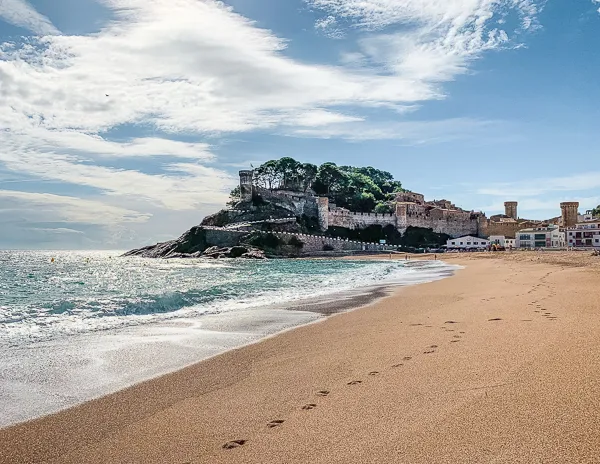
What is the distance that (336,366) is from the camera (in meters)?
6.48

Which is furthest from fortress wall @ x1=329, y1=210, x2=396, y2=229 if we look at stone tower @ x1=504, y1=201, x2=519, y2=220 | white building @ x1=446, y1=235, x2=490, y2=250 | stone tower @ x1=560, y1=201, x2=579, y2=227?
stone tower @ x1=504, y1=201, x2=519, y2=220

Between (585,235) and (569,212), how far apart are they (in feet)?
72.6

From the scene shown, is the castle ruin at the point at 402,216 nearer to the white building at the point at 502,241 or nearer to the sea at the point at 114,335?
the white building at the point at 502,241

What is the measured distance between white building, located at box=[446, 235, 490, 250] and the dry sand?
9267 centimetres

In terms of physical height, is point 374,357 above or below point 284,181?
below

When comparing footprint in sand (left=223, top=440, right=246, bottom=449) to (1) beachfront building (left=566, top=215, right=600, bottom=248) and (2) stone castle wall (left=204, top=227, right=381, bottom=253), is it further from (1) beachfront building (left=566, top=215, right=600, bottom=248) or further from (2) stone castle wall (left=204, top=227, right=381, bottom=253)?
(1) beachfront building (left=566, top=215, right=600, bottom=248)

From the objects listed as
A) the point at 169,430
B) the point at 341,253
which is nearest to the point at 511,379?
the point at 169,430

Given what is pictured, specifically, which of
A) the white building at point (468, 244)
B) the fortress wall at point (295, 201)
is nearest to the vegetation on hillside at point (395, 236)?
the white building at point (468, 244)

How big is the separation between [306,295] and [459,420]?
14345 millimetres

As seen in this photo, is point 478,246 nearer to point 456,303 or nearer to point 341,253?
point 341,253

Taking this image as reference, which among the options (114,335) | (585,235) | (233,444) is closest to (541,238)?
(585,235)

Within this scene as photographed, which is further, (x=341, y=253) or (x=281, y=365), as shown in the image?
(x=341, y=253)

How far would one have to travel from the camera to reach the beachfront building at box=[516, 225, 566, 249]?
269 feet

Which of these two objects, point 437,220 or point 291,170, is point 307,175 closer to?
point 291,170
